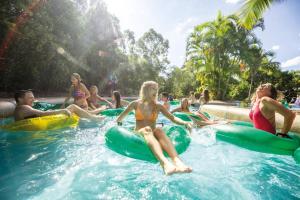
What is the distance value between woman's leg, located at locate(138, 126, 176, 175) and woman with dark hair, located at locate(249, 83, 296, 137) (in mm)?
2129

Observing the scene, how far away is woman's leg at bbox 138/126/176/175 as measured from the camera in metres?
2.32

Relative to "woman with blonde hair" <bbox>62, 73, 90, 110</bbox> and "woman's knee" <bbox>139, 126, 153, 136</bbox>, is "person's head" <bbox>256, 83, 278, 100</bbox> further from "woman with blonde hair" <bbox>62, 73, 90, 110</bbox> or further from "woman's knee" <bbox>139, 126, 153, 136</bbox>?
"woman with blonde hair" <bbox>62, 73, 90, 110</bbox>

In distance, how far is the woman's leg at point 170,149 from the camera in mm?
2338

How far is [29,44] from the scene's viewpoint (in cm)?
1290

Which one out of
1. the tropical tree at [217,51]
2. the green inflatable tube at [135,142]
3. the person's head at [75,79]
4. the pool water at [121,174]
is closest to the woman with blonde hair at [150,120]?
the green inflatable tube at [135,142]

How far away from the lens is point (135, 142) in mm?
2965

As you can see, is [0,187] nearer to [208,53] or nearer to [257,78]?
[208,53]

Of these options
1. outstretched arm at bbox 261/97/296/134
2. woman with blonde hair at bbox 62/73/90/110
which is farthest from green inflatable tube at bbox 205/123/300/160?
woman with blonde hair at bbox 62/73/90/110

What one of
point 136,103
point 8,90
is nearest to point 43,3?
point 8,90

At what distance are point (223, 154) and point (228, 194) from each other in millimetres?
1751

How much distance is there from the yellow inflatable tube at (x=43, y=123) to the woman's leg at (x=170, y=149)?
288 centimetres

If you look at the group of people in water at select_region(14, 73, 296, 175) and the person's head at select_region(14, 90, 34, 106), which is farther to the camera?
the person's head at select_region(14, 90, 34, 106)

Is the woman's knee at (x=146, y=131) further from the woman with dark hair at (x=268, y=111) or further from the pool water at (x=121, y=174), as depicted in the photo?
the woman with dark hair at (x=268, y=111)

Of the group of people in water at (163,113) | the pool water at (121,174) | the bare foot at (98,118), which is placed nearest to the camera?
the pool water at (121,174)
